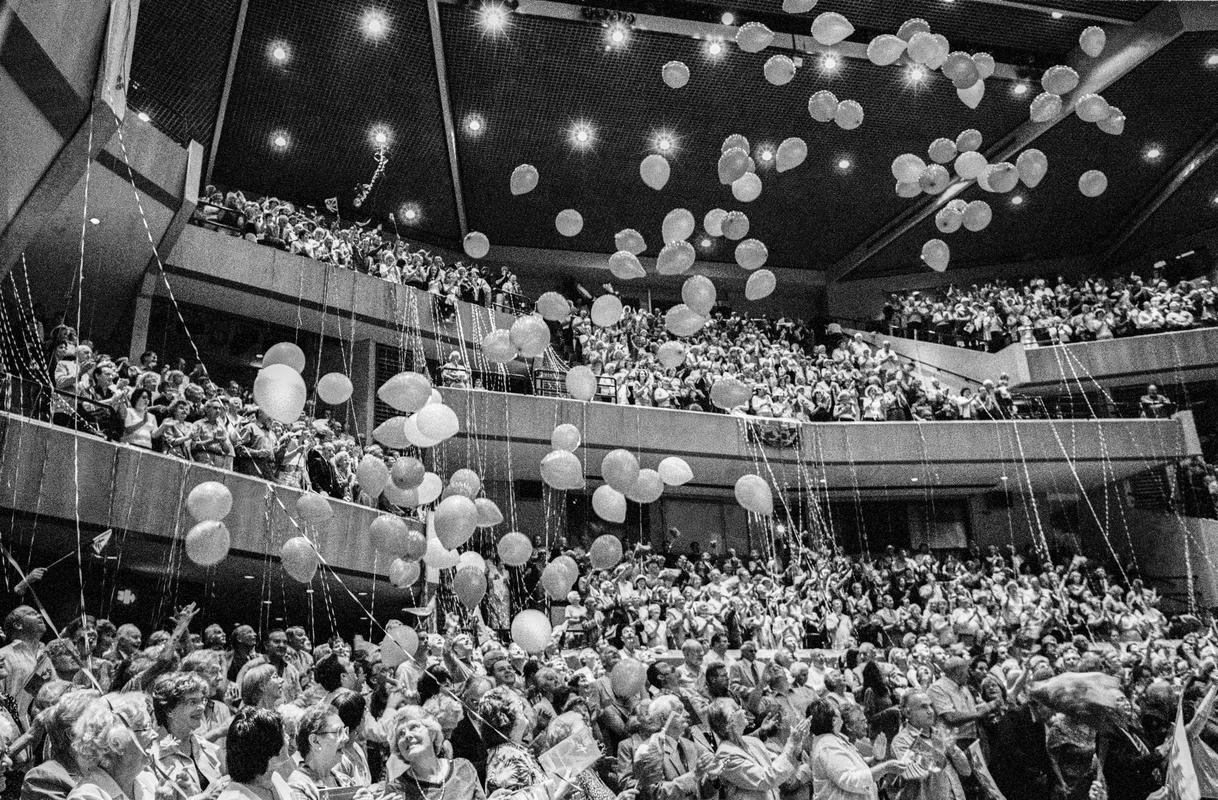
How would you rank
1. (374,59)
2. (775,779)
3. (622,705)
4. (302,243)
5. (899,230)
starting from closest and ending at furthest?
(775,779) → (622,705) → (374,59) → (302,243) → (899,230)

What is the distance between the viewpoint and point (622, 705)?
622 centimetres

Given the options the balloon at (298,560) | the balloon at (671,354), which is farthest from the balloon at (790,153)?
the balloon at (298,560)

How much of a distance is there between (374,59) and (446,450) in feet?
20.4

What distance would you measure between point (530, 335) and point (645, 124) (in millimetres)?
9237

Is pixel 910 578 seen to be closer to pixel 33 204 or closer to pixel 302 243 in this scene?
pixel 302 243

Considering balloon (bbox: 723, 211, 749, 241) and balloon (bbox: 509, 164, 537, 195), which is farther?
balloon (bbox: 509, 164, 537, 195)

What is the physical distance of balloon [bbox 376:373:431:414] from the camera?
7590 mm

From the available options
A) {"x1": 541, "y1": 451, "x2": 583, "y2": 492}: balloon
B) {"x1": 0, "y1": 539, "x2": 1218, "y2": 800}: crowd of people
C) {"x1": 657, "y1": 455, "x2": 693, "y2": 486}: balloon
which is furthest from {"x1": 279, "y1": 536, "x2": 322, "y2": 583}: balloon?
{"x1": 657, "y1": 455, "x2": 693, "y2": 486}: balloon

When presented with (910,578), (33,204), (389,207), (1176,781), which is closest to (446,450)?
(389,207)

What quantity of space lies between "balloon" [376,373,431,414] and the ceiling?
6432 mm

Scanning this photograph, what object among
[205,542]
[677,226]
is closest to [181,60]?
[677,226]

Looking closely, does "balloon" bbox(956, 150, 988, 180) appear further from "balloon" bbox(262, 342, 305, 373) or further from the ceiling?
the ceiling

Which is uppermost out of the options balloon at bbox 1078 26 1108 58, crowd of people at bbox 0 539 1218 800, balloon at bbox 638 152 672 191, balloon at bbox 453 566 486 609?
balloon at bbox 1078 26 1108 58

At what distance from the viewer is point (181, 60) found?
42.2 ft
